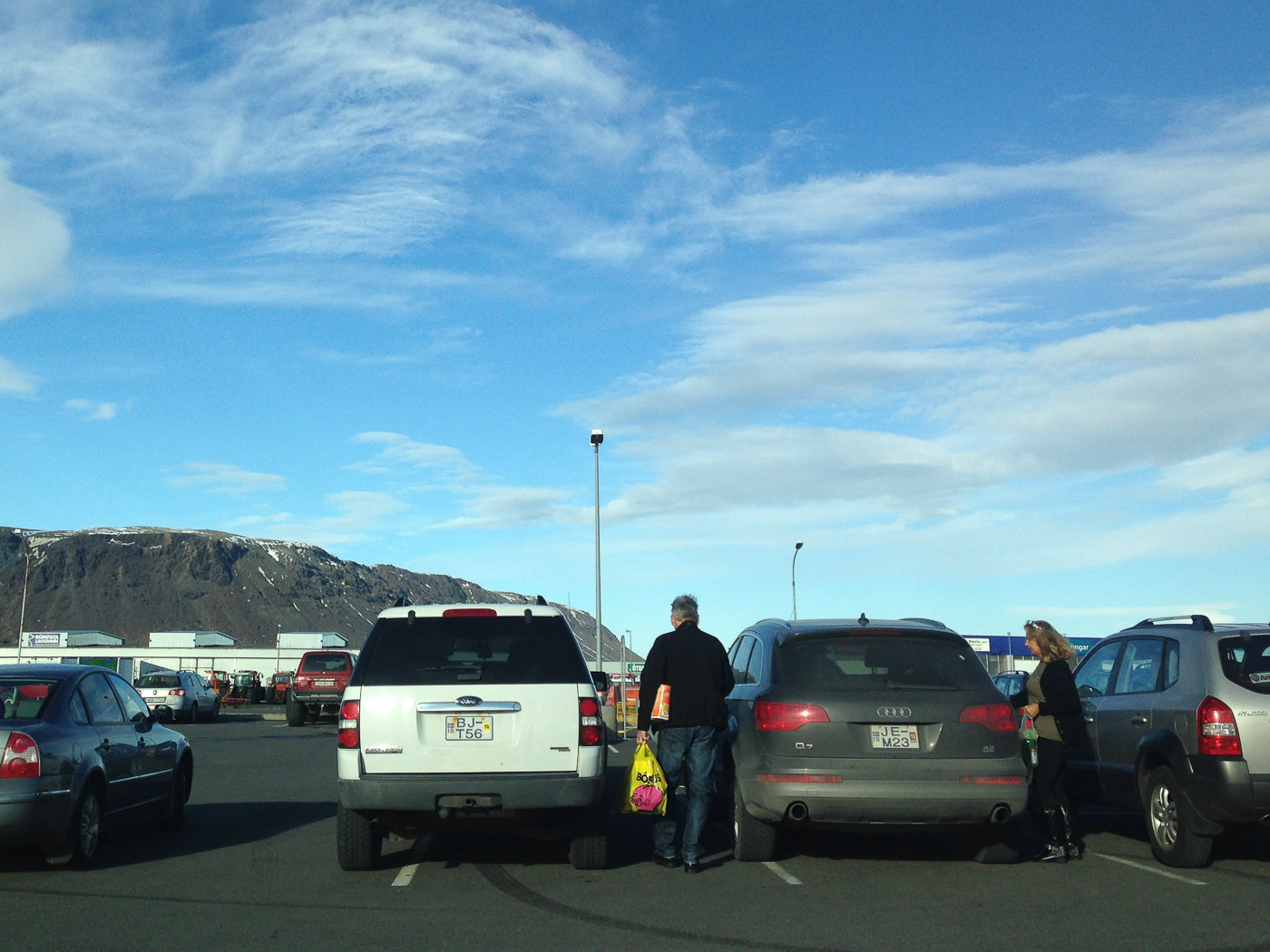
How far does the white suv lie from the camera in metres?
8.11

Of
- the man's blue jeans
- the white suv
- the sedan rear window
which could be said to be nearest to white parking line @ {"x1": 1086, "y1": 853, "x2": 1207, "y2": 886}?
the man's blue jeans

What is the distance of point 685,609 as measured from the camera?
9.28 m

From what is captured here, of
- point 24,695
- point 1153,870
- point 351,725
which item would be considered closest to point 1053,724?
point 1153,870

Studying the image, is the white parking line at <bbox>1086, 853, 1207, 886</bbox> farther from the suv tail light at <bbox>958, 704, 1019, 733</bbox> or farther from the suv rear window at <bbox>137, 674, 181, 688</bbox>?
the suv rear window at <bbox>137, 674, 181, 688</bbox>

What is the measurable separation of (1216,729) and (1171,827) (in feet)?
3.16

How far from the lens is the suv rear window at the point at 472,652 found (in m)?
8.31

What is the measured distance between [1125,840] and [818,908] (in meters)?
4.36

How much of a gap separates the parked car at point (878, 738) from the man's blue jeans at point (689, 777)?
0.82 ft

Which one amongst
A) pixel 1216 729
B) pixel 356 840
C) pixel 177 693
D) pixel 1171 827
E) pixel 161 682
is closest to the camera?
pixel 1216 729

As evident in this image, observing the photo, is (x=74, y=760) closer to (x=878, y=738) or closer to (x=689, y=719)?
(x=689, y=719)

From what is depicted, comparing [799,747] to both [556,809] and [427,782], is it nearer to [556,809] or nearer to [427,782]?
[556,809]

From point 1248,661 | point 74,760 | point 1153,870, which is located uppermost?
point 1248,661

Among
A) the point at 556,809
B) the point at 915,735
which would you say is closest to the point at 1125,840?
the point at 915,735

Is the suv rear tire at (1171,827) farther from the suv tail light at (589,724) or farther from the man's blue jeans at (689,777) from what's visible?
the suv tail light at (589,724)
